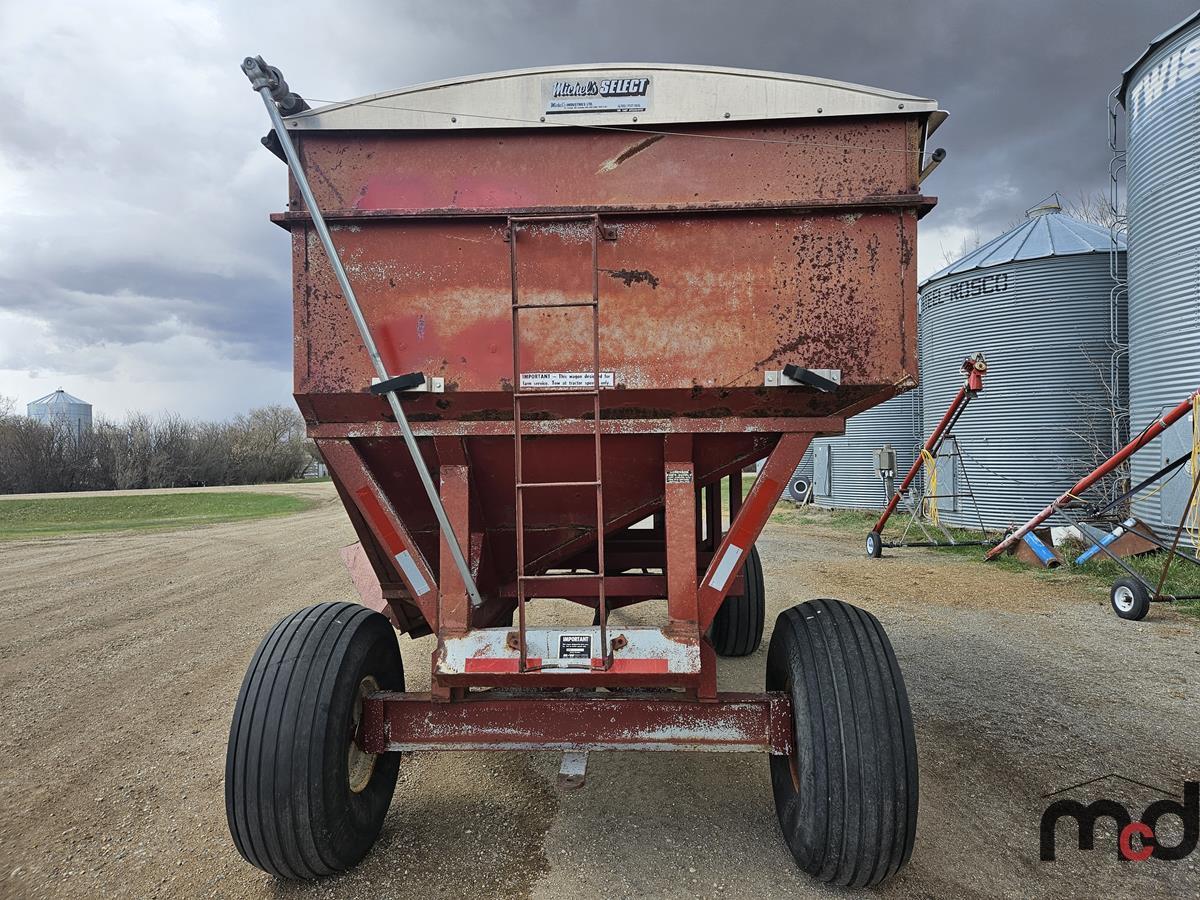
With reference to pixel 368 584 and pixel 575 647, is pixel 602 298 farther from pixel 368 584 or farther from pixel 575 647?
pixel 368 584

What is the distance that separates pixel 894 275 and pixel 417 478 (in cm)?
231

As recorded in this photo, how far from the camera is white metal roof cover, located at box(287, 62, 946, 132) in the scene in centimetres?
301

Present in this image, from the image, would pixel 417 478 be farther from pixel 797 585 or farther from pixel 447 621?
pixel 797 585

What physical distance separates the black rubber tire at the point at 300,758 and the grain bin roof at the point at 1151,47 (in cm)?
1111

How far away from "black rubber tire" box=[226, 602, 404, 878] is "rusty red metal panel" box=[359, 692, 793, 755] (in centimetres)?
22

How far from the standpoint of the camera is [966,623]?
7.17 m

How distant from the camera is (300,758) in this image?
2.78 meters

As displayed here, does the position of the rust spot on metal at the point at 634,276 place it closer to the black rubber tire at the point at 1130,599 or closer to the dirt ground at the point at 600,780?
the dirt ground at the point at 600,780

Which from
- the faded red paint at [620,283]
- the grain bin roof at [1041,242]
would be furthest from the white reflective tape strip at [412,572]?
the grain bin roof at [1041,242]

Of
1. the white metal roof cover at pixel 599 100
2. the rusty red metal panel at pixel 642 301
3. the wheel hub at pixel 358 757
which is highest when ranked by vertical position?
the white metal roof cover at pixel 599 100

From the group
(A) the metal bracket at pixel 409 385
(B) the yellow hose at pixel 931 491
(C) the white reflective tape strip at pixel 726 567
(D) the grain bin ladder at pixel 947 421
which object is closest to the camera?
(A) the metal bracket at pixel 409 385

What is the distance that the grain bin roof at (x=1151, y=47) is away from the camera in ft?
27.6

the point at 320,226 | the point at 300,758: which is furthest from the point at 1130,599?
the point at 320,226

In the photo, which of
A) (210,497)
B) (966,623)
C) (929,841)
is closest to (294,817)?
(929,841)
